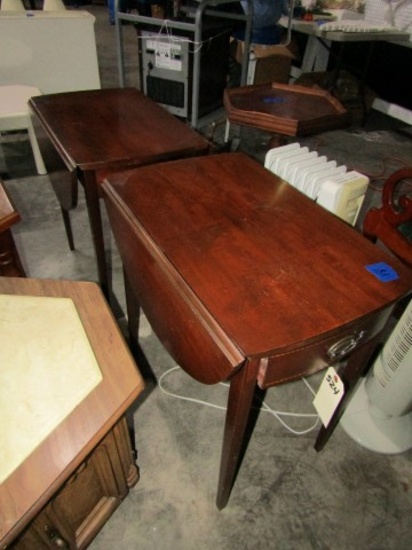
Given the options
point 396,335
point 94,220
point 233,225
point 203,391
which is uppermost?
point 233,225

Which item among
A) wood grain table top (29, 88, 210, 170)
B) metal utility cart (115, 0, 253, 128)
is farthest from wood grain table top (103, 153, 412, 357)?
metal utility cart (115, 0, 253, 128)

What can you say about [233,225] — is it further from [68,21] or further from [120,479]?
[68,21]

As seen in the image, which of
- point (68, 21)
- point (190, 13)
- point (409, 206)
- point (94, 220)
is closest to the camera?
point (409, 206)

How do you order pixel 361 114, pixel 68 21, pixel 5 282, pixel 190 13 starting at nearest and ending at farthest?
pixel 5 282 < pixel 190 13 < pixel 68 21 < pixel 361 114

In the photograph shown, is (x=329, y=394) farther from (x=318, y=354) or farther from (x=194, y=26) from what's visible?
(x=194, y=26)

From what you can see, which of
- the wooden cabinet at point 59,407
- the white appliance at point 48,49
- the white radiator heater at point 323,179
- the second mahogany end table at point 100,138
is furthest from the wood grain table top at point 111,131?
the white appliance at point 48,49

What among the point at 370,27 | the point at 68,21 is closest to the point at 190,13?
the point at 68,21

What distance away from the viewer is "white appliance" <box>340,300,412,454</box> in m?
0.96

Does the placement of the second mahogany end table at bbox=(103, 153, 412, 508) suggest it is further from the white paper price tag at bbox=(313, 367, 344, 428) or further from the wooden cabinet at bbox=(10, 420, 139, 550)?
the wooden cabinet at bbox=(10, 420, 139, 550)

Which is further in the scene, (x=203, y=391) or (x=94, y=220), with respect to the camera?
(x=203, y=391)

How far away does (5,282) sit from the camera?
2.45 feet

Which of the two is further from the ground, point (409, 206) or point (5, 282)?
point (409, 206)

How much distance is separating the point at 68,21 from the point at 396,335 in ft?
9.58

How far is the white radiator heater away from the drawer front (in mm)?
431
